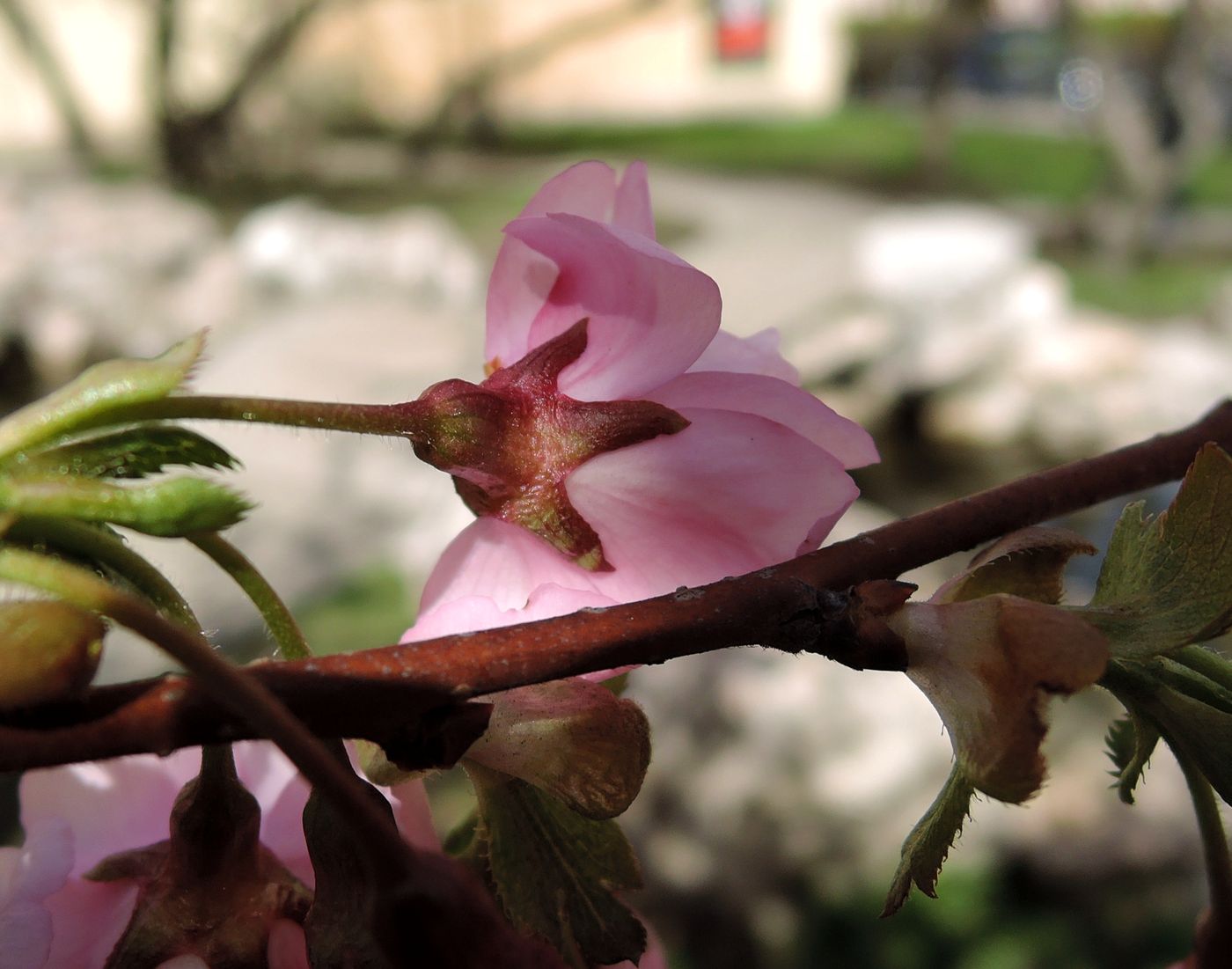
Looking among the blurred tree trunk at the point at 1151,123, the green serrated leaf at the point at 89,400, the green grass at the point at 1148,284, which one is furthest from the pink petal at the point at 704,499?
the blurred tree trunk at the point at 1151,123

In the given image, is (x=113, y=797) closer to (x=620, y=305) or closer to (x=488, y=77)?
(x=620, y=305)

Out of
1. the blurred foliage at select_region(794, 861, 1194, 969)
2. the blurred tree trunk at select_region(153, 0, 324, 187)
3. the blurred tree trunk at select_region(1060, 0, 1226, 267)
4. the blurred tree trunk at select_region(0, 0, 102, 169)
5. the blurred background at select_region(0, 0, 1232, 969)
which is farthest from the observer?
the blurred tree trunk at select_region(0, 0, 102, 169)

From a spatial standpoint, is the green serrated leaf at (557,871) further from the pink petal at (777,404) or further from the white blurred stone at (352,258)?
the white blurred stone at (352,258)

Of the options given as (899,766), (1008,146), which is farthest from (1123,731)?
(1008,146)

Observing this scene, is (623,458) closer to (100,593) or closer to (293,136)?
(100,593)

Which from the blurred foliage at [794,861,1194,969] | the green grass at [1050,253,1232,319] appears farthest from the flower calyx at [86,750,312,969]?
the green grass at [1050,253,1232,319]

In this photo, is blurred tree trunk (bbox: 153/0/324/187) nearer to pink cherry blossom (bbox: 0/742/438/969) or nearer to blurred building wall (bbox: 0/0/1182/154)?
blurred building wall (bbox: 0/0/1182/154)
